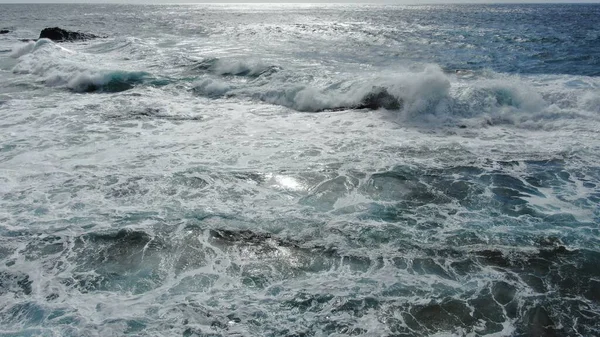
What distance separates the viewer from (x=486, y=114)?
39.0ft

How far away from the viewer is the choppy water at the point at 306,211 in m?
4.68

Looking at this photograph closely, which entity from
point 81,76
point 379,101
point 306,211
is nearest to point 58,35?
point 81,76

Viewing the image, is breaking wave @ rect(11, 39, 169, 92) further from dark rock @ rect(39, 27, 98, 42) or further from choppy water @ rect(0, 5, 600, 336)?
dark rock @ rect(39, 27, 98, 42)

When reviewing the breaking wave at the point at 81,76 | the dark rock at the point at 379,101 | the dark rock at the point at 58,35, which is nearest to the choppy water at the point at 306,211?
Result: the dark rock at the point at 379,101

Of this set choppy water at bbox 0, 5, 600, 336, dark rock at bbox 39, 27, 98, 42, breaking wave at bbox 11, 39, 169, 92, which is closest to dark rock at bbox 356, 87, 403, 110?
choppy water at bbox 0, 5, 600, 336

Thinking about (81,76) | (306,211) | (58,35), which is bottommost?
(306,211)

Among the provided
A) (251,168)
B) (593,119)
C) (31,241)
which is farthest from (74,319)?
(593,119)

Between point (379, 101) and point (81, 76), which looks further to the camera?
point (81, 76)

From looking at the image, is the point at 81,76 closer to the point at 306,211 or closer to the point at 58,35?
the point at 306,211

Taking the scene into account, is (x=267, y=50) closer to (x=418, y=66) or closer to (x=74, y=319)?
(x=418, y=66)

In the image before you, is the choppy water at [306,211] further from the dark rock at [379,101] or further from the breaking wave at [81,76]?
the breaking wave at [81,76]

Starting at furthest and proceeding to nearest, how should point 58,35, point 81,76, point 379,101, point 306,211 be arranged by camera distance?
point 58,35 → point 81,76 → point 379,101 → point 306,211

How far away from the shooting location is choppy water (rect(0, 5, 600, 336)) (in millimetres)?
4676

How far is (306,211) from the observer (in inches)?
267
